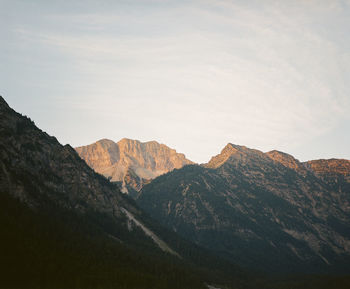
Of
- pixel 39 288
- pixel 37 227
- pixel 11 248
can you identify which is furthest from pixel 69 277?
pixel 37 227

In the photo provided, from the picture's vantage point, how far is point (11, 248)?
529 feet

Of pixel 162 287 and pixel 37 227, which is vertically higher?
pixel 37 227

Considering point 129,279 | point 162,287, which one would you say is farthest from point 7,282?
point 162,287

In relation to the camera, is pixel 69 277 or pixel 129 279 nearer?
pixel 69 277

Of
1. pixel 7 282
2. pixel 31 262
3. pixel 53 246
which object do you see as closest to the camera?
pixel 7 282

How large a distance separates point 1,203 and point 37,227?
2505cm

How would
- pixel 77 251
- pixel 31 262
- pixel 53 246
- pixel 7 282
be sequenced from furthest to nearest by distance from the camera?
pixel 77 251
pixel 53 246
pixel 31 262
pixel 7 282

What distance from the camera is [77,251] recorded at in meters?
195

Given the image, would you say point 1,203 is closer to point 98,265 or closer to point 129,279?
point 98,265

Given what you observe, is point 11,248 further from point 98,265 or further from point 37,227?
point 98,265

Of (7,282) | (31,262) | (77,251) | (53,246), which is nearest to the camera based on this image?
(7,282)

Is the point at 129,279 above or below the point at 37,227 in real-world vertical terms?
below

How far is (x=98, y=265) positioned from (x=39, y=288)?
4197cm

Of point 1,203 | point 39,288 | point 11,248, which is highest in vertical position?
point 1,203
